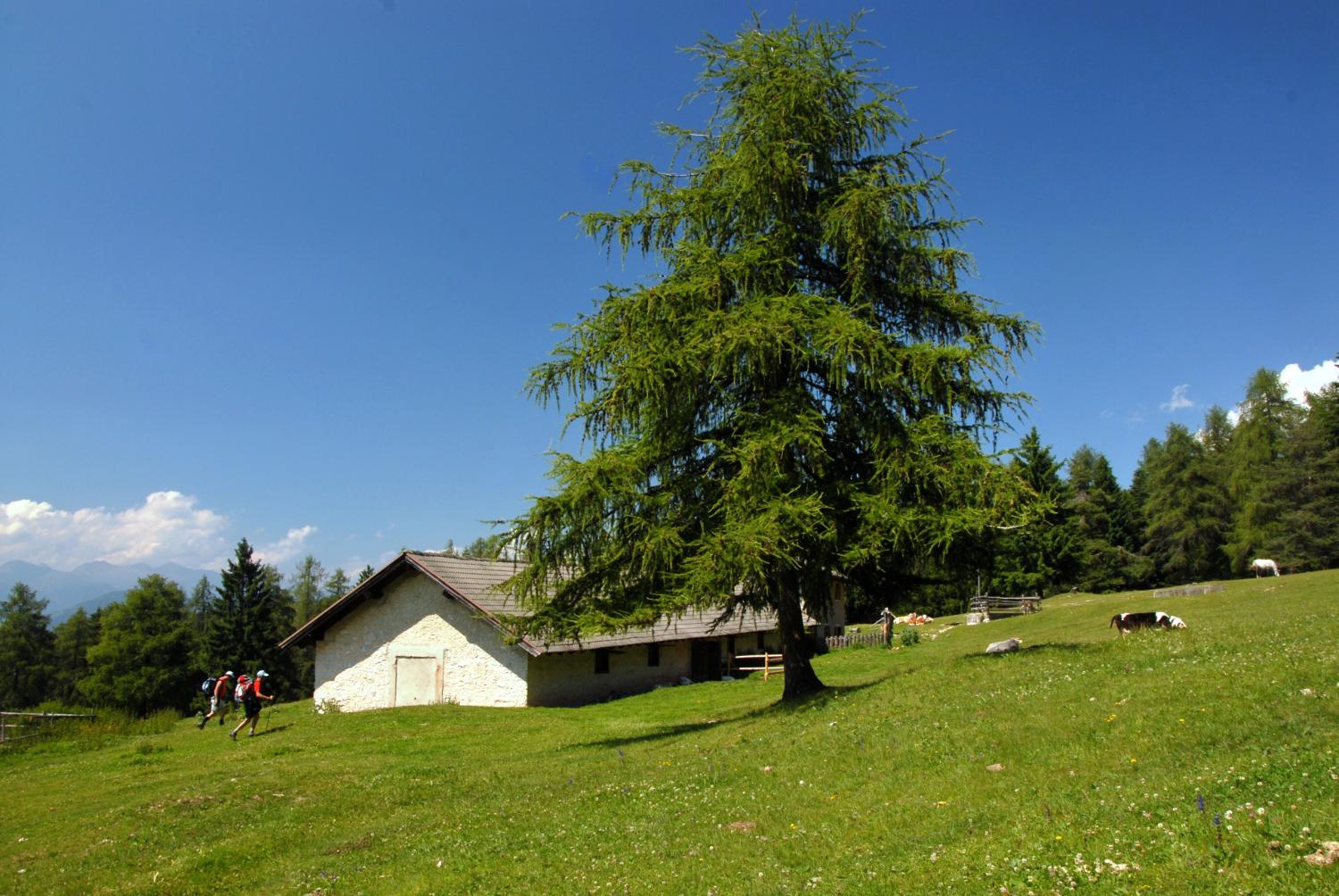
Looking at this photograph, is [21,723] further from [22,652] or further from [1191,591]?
[22,652]

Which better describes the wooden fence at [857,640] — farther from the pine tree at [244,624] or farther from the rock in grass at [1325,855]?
the pine tree at [244,624]

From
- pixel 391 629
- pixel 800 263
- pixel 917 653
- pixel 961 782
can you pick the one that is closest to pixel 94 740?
pixel 391 629

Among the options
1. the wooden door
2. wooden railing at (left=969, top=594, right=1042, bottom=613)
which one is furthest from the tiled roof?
wooden railing at (left=969, top=594, right=1042, bottom=613)

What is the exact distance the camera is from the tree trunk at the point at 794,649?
17984 millimetres

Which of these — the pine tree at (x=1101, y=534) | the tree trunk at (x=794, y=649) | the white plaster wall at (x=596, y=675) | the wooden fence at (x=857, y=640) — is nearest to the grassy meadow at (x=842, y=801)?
the tree trunk at (x=794, y=649)

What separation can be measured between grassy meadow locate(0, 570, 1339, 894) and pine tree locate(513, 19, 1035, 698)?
291cm

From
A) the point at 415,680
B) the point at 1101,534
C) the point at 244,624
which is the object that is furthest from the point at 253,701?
the point at 1101,534

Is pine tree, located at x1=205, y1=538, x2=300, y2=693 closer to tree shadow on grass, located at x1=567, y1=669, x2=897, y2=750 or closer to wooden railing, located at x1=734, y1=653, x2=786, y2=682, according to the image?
wooden railing, located at x1=734, y1=653, x2=786, y2=682

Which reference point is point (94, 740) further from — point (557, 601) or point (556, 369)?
point (556, 369)

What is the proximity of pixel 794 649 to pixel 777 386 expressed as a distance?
592cm

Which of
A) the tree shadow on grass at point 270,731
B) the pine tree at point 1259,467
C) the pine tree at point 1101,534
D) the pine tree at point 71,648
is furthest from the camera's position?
the pine tree at point 71,648

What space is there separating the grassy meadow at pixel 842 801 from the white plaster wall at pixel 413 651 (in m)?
9.94

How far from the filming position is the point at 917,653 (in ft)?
122

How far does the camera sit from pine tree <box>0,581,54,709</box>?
92.6 m
